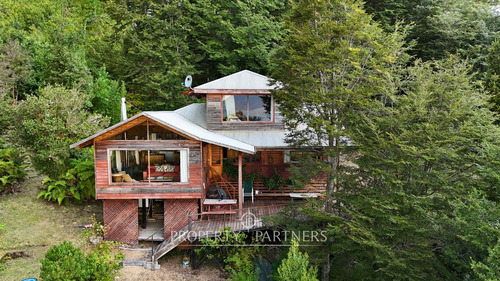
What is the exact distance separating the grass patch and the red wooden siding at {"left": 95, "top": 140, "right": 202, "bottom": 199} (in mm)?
2415

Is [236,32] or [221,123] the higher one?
[236,32]

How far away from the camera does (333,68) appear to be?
9.91 meters

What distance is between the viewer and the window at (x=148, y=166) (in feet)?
40.1

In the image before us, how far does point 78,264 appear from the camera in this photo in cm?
798

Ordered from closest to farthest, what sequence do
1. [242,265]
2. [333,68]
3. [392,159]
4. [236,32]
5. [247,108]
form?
[392,159], [333,68], [242,265], [247,108], [236,32]

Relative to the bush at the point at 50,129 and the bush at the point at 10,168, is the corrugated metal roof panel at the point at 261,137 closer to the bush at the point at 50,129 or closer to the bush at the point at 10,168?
the bush at the point at 50,129

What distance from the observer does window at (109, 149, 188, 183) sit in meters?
12.2

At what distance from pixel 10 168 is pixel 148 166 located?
25.5ft

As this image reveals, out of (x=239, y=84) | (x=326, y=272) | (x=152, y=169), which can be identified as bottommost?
(x=326, y=272)

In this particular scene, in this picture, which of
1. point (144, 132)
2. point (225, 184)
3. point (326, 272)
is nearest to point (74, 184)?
point (144, 132)

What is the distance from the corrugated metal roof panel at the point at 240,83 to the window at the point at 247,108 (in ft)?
1.75

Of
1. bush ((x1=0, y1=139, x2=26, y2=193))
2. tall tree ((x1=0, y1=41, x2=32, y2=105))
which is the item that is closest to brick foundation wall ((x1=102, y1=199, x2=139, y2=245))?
bush ((x1=0, y1=139, x2=26, y2=193))

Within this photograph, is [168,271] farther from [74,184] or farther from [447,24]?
[447,24]

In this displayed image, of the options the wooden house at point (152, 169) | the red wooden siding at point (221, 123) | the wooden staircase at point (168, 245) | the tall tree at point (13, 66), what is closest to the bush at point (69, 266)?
the wooden staircase at point (168, 245)
